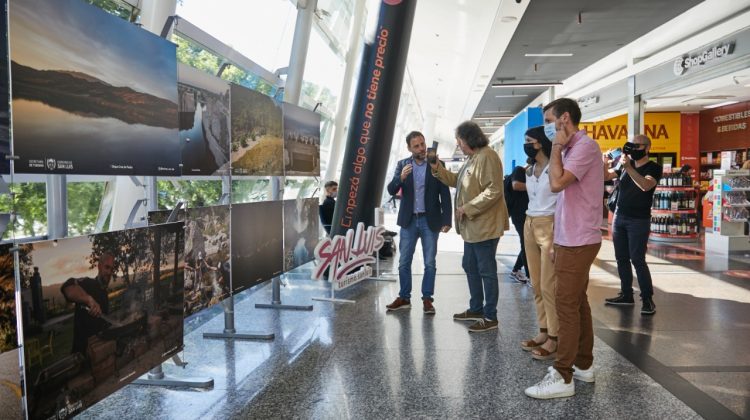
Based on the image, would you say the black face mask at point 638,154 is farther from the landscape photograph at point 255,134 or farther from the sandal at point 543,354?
the landscape photograph at point 255,134

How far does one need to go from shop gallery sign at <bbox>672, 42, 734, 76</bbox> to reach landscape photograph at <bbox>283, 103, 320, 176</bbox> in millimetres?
6592

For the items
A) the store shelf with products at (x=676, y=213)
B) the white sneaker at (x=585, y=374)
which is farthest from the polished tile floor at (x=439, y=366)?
the store shelf with products at (x=676, y=213)

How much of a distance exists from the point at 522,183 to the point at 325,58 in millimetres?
4590

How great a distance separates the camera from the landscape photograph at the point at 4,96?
1842 millimetres

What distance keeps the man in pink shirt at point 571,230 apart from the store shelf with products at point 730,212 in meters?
7.28

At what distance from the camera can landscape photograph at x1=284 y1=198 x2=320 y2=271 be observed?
4.73 meters

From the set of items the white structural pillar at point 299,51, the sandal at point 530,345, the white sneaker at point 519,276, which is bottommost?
the sandal at point 530,345

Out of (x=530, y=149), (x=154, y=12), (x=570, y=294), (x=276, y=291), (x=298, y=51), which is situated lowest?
(x=276, y=291)

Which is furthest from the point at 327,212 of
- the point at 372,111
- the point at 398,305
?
the point at 398,305

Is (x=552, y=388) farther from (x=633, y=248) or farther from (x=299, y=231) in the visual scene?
(x=299, y=231)

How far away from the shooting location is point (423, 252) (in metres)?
4.78

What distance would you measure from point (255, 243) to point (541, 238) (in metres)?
1.98

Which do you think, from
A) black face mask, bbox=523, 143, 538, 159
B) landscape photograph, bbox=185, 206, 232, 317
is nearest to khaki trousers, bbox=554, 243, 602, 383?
black face mask, bbox=523, 143, 538, 159

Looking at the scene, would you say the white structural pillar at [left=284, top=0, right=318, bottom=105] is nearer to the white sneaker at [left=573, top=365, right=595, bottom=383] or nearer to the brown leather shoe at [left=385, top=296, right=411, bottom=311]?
the brown leather shoe at [left=385, top=296, right=411, bottom=311]
